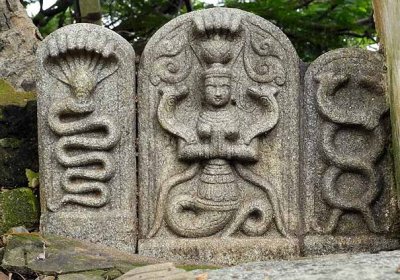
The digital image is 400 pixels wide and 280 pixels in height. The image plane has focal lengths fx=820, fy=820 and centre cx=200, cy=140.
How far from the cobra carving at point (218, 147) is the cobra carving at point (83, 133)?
0.40 m

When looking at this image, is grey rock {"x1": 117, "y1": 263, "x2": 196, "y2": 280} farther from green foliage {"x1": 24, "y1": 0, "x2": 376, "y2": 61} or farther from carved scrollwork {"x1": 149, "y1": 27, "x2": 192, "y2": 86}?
green foliage {"x1": 24, "y1": 0, "x2": 376, "y2": 61}

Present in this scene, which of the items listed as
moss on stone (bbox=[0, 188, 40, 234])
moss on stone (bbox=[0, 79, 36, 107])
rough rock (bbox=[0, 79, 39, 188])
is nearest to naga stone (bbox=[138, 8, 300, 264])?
moss on stone (bbox=[0, 188, 40, 234])

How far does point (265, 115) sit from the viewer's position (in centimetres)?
564

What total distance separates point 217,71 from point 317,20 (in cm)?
367

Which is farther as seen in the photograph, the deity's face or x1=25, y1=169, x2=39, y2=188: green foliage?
x1=25, y1=169, x2=39, y2=188: green foliage

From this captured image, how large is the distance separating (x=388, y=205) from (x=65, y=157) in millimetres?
2237

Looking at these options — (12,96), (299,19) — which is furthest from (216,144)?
(299,19)

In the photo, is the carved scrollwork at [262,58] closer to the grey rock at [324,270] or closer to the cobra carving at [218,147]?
the cobra carving at [218,147]

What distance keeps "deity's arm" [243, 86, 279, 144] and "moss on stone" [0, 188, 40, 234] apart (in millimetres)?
1610

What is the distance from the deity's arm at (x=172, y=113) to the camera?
221 inches

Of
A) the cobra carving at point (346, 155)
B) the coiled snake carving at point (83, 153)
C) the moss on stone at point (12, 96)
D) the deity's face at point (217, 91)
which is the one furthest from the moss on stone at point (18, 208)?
the cobra carving at point (346, 155)

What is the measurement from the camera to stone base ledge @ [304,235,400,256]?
5617 mm

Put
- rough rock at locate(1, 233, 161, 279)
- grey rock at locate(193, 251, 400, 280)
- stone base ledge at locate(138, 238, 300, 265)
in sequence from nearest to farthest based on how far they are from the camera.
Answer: grey rock at locate(193, 251, 400, 280) → rough rock at locate(1, 233, 161, 279) → stone base ledge at locate(138, 238, 300, 265)

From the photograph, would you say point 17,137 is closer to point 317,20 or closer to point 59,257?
point 59,257
